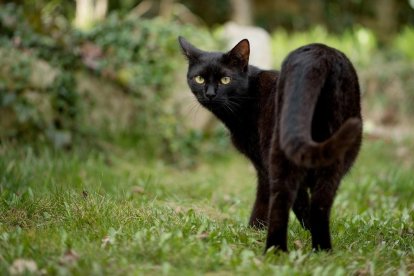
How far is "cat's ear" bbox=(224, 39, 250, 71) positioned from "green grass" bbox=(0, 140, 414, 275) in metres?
1.10

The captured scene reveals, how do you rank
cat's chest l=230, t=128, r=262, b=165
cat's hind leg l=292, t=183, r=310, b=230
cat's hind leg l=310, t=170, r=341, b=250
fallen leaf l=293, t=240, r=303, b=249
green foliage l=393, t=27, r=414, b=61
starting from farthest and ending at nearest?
green foliage l=393, t=27, r=414, b=61 < cat's chest l=230, t=128, r=262, b=165 < cat's hind leg l=292, t=183, r=310, b=230 < fallen leaf l=293, t=240, r=303, b=249 < cat's hind leg l=310, t=170, r=341, b=250

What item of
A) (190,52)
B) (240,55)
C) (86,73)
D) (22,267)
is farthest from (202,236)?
(86,73)

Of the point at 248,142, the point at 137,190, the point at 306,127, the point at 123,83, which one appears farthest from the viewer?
the point at 123,83

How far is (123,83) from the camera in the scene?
25.2 feet

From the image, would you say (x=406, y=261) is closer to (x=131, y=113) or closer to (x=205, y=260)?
(x=205, y=260)

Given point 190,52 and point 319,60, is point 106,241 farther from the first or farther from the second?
point 190,52

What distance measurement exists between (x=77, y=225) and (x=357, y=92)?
1750 mm

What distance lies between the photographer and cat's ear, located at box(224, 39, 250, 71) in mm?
4145

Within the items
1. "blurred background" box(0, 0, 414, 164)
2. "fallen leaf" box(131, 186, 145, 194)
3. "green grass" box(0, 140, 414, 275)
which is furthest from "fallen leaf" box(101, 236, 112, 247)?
"blurred background" box(0, 0, 414, 164)

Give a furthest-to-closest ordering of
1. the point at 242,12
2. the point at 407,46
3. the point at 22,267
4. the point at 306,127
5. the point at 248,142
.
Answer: the point at 242,12 → the point at 407,46 → the point at 248,142 → the point at 306,127 → the point at 22,267

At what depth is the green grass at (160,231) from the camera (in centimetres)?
277

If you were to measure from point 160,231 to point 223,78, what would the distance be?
1375mm

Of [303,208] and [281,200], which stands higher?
[281,200]

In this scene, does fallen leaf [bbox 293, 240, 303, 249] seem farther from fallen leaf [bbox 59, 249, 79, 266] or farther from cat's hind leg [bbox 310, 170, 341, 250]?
fallen leaf [bbox 59, 249, 79, 266]
